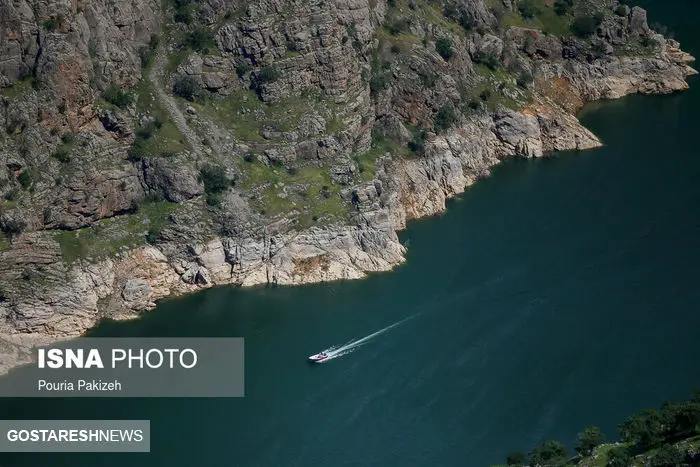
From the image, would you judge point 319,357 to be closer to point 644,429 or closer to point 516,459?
point 516,459

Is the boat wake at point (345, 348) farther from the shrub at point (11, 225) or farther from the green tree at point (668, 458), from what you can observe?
the green tree at point (668, 458)

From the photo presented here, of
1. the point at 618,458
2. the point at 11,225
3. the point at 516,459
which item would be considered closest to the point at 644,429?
the point at 618,458

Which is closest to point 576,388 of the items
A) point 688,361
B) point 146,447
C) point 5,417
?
point 688,361

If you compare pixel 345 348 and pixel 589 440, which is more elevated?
pixel 345 348

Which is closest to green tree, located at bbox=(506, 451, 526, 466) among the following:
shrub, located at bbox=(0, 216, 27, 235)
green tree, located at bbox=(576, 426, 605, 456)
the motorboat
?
green tree, located at bbox=(576, 426, 605, 456)

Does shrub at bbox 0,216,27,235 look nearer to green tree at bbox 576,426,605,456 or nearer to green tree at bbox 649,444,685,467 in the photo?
green tree at bbox 576,426,605,456

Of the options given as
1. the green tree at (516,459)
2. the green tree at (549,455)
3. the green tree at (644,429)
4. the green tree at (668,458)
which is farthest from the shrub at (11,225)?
the green tree at (668,458)
